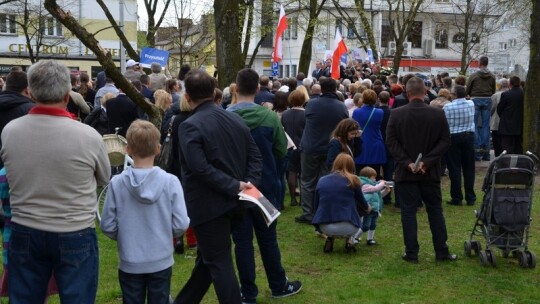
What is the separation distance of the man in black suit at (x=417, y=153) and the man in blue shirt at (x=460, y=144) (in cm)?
371

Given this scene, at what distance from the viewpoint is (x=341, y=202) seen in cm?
820

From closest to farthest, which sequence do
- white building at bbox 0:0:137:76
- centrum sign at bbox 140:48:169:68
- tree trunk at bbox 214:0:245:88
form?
tree trunk at bbox 214:0:245:88, centrum sign at bbox 140:48:169:68, white building at bbox 0:0:137:76

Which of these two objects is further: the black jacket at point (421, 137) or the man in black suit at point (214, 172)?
the black jacket at point (421, 137)

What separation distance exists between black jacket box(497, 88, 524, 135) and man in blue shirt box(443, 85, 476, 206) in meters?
3.60

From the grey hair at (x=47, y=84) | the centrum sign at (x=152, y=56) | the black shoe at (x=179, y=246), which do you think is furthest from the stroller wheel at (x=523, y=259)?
the centrum sign at (x=152, y=56)

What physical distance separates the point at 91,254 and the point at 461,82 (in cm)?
1115

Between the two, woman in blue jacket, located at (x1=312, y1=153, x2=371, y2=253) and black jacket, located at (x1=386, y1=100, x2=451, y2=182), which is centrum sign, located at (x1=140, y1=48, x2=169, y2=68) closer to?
woman in blue jacket, located at (x1=312, y1=153, x2=371, y2=253)

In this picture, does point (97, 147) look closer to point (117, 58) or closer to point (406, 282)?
point (406, 282)

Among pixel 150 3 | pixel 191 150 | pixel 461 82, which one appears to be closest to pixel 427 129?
pixel 191 150

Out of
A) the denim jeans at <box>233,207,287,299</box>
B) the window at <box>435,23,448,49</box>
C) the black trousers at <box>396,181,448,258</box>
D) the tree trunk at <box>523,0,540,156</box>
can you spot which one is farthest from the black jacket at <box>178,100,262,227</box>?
the window at <box>435,23,448,49</box>

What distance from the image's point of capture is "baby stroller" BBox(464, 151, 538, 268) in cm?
777

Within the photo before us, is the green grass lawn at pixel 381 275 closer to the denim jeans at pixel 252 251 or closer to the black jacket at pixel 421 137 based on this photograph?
the denim jeans at pixel 252 251

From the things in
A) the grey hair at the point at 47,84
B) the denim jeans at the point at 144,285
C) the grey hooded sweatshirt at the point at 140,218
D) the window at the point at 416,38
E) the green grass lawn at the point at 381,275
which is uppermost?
the window at the point at 416,38

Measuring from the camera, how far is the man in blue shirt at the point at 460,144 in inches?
457
